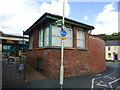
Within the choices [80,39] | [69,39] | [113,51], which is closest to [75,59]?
[69,39]

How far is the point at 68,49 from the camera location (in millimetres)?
11094

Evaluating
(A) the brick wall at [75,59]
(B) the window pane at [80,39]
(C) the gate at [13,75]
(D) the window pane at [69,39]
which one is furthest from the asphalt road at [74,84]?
(B) the window pane at [80,39]

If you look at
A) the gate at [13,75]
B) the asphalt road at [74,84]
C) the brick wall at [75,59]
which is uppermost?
the brick wall at [75,59]

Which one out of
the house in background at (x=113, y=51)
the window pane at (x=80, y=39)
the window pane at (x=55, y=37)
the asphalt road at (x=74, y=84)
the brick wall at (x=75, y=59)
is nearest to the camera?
the asphalt road at (x=74, y=84)

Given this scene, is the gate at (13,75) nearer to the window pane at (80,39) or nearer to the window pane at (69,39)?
the window pane at (69,39)

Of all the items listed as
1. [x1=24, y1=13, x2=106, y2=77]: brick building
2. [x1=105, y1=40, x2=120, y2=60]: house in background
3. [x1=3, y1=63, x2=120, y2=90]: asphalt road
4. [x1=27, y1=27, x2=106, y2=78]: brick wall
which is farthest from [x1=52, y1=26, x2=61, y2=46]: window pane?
[x1=105, y1=40, x2=120, y2=60]: house in background

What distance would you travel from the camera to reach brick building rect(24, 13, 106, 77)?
33.2 ft

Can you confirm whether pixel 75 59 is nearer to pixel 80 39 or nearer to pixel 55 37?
pixel 80 39

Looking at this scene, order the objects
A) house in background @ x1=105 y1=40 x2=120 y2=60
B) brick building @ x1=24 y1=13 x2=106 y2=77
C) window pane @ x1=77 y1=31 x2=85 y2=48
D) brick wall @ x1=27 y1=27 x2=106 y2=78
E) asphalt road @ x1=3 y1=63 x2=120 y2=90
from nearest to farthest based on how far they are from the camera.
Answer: asphalt road @ x1=3 y1=63 x2=120 y2=90 < brick wall @ x1=27 y1=27 x2=106 y2=78 < brick building @ x1=24 y1=13 x2=106 y2=77 < window pane @ x1=77 y1=31 x2=85 y2=48 < house in background @ x1=105 y1=40 x2=120 y2=60

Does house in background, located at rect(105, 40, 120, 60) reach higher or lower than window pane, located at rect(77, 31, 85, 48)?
lower

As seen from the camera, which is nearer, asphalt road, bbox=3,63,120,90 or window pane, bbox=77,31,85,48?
asphalt road, bbox=3,63,120,90

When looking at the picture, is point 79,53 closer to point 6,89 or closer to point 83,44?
point 83,44

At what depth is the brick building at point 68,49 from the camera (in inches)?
398

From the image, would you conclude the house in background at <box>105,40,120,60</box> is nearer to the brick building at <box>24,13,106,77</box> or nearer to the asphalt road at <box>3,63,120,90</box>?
the brick building at <box>24,13,106,77</box>
